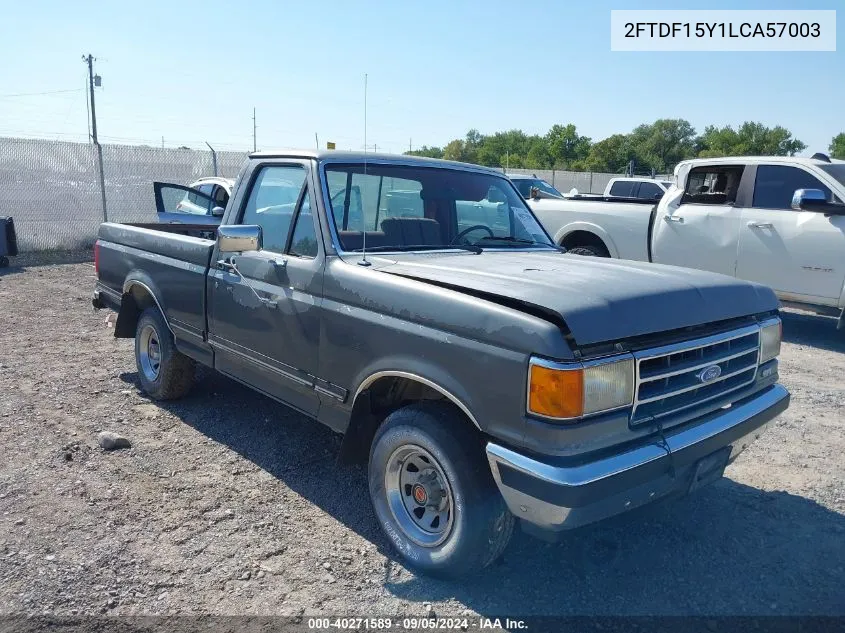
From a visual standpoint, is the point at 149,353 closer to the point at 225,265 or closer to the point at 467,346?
the point at 225,265

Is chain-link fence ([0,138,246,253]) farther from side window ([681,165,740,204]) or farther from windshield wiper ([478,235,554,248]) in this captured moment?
windshield wiper ([478,235,554,248])

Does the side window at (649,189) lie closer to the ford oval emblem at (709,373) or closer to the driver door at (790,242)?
the driver door at (790,242)

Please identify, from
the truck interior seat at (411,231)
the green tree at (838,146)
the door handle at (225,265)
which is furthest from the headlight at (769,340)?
the green tree at (838,146)

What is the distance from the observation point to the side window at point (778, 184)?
7.74m

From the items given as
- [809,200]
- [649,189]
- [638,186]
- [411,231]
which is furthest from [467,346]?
[649,189]

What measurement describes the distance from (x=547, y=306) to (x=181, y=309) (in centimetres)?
308

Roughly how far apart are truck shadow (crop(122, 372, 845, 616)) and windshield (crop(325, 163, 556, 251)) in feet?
5.00

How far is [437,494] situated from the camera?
10.1 feet

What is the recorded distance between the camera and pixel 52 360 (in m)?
6.41

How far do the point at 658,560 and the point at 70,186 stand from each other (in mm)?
15439

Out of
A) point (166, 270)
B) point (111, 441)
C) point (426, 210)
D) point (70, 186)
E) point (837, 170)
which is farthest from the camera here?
point (70, 186)

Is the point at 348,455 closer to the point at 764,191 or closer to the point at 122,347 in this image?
the point at 122,347

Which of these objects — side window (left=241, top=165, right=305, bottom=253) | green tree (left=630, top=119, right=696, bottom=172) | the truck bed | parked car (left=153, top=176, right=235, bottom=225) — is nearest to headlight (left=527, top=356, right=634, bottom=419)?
side window (left=241, top=165, right=305, bottom=253)

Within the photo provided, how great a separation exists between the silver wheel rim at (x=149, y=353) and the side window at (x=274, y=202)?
5.28ft
